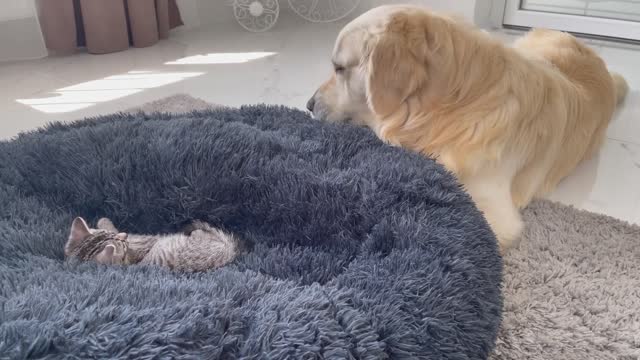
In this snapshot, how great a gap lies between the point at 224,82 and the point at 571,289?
168cm

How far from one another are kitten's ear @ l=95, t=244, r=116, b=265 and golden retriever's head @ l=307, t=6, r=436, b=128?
0.69 metres

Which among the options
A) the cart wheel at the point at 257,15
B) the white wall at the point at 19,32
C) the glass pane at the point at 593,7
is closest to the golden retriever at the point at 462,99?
the glass pane at the point at 593,7

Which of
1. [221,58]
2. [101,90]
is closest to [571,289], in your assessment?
[101,90]

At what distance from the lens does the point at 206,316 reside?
0.79 m

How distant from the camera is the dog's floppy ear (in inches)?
51.9

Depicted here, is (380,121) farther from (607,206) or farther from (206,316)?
(206,316)

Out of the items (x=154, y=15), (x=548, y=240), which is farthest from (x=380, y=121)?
(x=154, y=15)

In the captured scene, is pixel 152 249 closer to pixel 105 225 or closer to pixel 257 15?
pixel 105 225

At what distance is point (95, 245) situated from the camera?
1078mm

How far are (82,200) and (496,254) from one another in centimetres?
88

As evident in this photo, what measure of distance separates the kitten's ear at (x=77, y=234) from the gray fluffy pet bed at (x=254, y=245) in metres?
0.04

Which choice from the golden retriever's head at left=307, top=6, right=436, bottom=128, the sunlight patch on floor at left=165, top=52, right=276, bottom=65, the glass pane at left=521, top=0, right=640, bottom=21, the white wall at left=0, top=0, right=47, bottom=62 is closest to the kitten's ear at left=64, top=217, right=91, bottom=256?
the golden retriever's head at left=307, top=6, right=436, bottom=128

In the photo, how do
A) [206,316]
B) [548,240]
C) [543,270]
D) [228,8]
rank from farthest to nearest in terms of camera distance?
[228,8]
[548,240]
[543,270]
[206,316]

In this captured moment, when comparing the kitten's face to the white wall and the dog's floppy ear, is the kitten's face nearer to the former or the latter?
the dog's floppy ear
